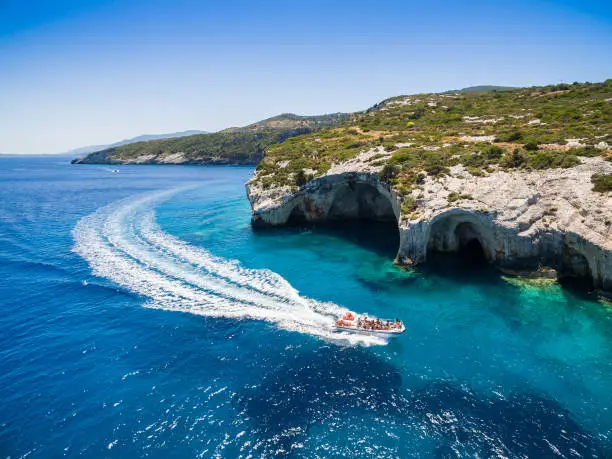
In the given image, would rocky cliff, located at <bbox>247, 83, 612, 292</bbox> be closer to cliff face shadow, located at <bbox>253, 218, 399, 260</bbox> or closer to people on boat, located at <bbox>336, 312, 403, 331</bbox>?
cliff face shadow, located at <bbox>253, 218, 399, 260</bbox>

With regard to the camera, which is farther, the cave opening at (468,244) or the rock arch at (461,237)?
the cave opening at (468,244)

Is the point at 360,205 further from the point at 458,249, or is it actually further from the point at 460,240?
the point at 458,249

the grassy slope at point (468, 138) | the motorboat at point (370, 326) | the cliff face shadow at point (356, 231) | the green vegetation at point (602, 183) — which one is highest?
the grassy slope at point (468, 138)

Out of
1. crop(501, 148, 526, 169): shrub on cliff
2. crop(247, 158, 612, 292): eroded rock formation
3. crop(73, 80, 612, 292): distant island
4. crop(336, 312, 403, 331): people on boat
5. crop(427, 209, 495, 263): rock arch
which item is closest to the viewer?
crop(336, 312, 403, 331): people on boat

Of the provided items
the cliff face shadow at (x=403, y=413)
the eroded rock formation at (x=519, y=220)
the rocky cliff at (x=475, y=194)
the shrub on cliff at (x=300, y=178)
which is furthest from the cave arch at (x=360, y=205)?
the cliff face shadow at (x=403, y=413)

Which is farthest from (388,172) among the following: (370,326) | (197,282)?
(197,282)

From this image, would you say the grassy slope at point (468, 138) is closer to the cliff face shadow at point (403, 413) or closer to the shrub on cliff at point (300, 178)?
the shrub on cliff at point (300, 178)

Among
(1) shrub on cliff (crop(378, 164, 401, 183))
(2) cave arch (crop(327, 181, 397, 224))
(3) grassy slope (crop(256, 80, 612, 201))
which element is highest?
(3) grassy slope (crop(256, 80, 612, 201))

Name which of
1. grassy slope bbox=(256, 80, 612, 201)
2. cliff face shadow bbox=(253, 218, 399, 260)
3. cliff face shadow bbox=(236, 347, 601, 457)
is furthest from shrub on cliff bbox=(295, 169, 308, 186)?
cliff face shadow bbox=(236, 347, 601, 457)
